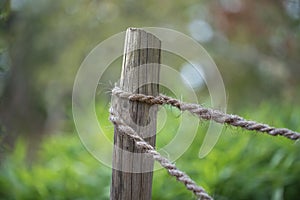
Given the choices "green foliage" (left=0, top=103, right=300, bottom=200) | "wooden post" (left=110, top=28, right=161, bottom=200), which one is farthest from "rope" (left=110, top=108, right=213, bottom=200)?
"green foliage" (left=0, top=103, right=300, bottom=200)

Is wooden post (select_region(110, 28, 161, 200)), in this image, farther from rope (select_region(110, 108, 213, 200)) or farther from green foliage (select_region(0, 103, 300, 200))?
green foliage (select_region(0, 103, 300, 200))

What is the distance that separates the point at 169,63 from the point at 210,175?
2074 mm

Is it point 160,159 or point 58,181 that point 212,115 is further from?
point 58,181

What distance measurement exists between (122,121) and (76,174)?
50.5 inches

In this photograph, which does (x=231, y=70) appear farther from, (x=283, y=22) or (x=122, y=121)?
(x=122, y=121)

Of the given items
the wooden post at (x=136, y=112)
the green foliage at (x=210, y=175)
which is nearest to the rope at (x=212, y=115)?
the wooden post at (x=136, y=112)

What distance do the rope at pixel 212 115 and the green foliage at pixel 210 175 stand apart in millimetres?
1014

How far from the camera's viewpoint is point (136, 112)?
97 centimetres

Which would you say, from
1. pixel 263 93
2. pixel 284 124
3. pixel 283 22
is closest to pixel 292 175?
pixel 284 124

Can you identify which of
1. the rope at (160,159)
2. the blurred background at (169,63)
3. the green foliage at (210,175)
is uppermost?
the blurred background at (169,63)

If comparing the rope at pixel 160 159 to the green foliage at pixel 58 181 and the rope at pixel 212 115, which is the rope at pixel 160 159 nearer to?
the rope at pixel 212 115

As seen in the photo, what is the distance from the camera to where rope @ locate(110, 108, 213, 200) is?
2.88 feet

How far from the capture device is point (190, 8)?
4520 mm

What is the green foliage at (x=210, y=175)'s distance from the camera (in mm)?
2037
